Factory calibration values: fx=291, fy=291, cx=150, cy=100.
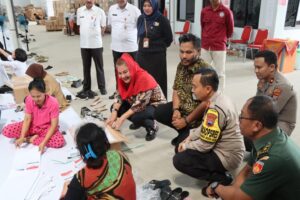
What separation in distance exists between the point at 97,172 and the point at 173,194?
90 centimetres

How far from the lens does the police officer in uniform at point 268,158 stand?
4.21ft

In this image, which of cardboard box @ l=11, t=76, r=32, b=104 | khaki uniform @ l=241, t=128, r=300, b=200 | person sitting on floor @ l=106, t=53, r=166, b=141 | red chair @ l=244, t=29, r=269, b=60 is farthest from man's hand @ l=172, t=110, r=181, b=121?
red chair @ l=244, t=29, r=269, b=60

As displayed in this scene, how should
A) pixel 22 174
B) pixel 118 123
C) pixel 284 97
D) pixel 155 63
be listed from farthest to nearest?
pixel 155 63 → pixel 118 123 → pixel 22 174 → pixel 284 97

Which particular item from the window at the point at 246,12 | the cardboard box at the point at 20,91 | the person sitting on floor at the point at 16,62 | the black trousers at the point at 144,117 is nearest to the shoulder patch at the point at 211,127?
the black trousers at the point at 144,117

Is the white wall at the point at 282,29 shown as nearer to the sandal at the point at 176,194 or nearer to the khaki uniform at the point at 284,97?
the khaki uniform at the point at 284,97

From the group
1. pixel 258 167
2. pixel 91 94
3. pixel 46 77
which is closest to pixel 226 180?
pixel 258 167

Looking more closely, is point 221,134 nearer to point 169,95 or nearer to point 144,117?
point 144,117

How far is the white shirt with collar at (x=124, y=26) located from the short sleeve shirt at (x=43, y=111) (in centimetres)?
156

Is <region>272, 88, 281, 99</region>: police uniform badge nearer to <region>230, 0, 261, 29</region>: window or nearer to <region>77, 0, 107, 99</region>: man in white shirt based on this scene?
<region>77, 0, 107, 99</region>: man in white shirt

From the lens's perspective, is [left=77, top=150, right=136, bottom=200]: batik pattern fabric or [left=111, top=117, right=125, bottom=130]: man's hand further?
[left=111, top=117, right=125, bottom=130]: man's hand

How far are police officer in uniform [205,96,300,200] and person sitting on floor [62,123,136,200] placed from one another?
1.87 ft

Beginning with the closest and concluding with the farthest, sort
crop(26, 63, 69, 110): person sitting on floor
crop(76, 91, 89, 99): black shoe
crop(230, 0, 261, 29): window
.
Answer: crop(26, 63, 69, 110): person sitting on floor
crop(76, 91, 89, 99): black shoe
crop(230, 0, 261, 29): window

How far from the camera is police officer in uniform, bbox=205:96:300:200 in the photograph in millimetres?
1282

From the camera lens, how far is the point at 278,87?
7.31 ft
